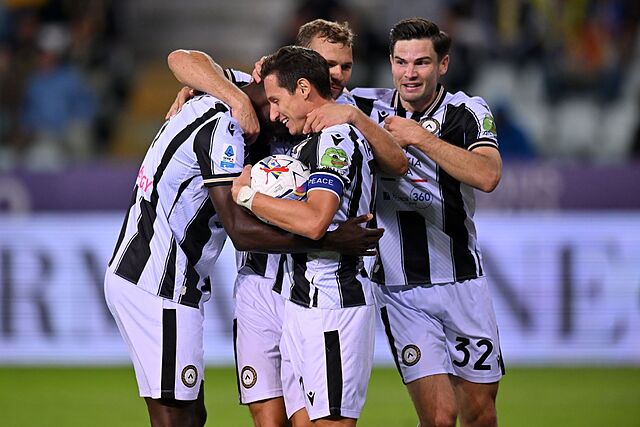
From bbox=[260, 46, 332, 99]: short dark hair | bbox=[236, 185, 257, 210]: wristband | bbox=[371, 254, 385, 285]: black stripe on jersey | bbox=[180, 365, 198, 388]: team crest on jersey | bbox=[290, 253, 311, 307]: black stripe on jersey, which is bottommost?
bbox=[180, 365, 198, 388]: team crest on jersey

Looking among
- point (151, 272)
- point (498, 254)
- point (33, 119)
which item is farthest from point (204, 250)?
point (33, 119)

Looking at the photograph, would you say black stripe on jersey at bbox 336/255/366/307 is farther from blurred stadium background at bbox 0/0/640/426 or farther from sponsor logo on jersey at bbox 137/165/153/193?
blurred stadium background at bbox 0/0/640/426

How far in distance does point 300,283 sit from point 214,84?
106 cm

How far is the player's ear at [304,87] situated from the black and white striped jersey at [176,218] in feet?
Result: 1.35

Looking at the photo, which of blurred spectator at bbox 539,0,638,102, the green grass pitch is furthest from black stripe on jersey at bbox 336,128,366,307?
blurred spectator at bbox 539,0,638,102

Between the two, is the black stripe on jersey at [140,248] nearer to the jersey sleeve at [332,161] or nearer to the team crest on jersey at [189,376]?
the team crest on jersey at [189,376]

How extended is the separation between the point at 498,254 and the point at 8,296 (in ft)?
14.8

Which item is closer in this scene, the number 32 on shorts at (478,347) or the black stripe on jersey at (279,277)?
the black stripe on jersey at (279,277)

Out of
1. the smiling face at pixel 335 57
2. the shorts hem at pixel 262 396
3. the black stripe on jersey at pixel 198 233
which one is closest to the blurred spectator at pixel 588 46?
the smiling face at pixel 335 57

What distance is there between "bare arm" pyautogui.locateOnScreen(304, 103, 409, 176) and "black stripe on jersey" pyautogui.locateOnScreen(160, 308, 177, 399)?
1.14 metres

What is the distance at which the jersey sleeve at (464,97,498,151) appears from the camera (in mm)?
5629

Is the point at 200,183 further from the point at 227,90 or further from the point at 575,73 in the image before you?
the point at 575,73

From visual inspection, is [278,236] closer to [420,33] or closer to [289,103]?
[289,103]

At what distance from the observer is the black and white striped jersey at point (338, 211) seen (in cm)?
477
